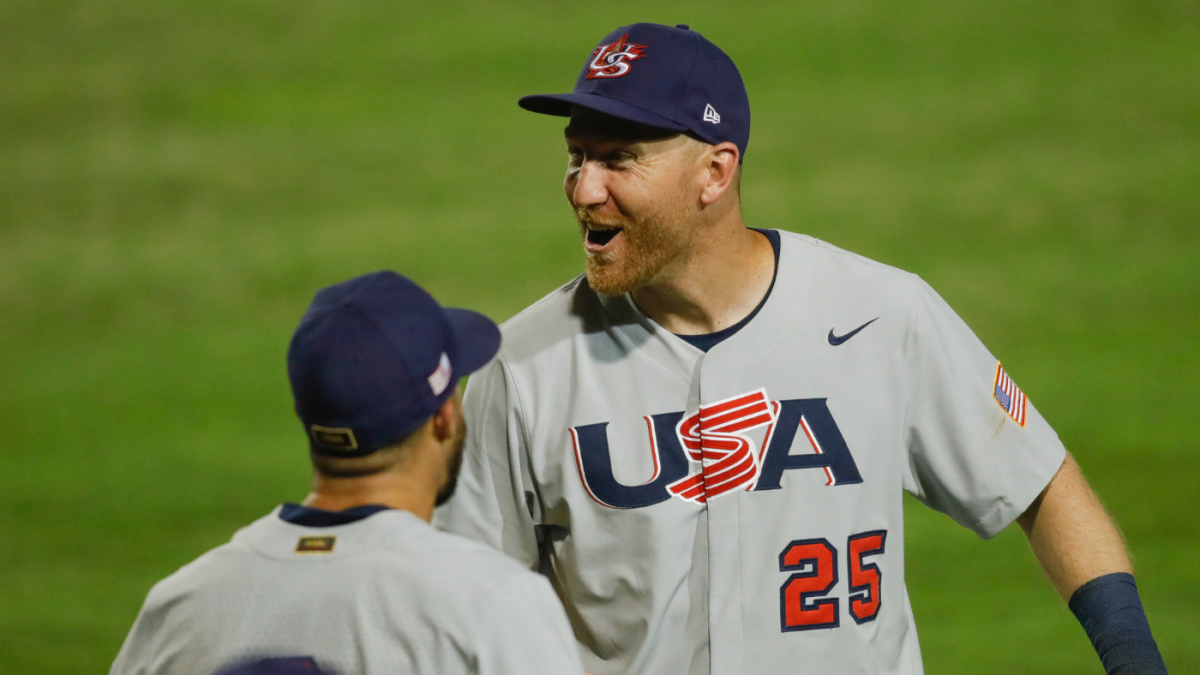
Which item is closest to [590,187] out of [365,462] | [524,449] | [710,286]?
[710,286]

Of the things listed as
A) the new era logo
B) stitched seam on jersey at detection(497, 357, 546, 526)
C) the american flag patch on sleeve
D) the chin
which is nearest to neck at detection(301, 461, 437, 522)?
the new era logo

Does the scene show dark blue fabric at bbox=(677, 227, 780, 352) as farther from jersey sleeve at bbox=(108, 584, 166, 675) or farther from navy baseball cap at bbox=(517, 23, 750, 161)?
jersey sleeve at bbox=(108, 584, 166, 675)

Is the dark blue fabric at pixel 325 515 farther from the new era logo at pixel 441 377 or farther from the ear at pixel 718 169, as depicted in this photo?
the ear at pixel 718 169

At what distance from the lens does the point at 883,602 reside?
211cm

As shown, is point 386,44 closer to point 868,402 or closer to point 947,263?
point 947,263

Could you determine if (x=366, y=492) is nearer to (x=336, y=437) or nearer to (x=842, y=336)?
(x=336, y=437)

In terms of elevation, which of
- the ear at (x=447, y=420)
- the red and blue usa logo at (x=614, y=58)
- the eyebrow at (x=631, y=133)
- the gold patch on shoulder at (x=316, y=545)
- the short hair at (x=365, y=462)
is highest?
the red and blue usa logo at (x=614, y=58)

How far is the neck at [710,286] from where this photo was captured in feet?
7.13

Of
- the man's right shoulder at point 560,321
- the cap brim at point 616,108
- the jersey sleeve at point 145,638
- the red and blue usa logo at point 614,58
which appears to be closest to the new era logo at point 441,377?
the jersey sleeve at point 145,638

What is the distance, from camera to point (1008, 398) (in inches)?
86.9

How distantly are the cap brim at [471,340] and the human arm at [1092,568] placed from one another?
1.16m

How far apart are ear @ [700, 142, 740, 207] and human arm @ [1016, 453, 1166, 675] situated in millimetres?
846

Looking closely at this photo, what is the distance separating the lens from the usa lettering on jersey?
2.07 metres

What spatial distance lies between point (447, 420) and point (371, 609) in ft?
1.05
